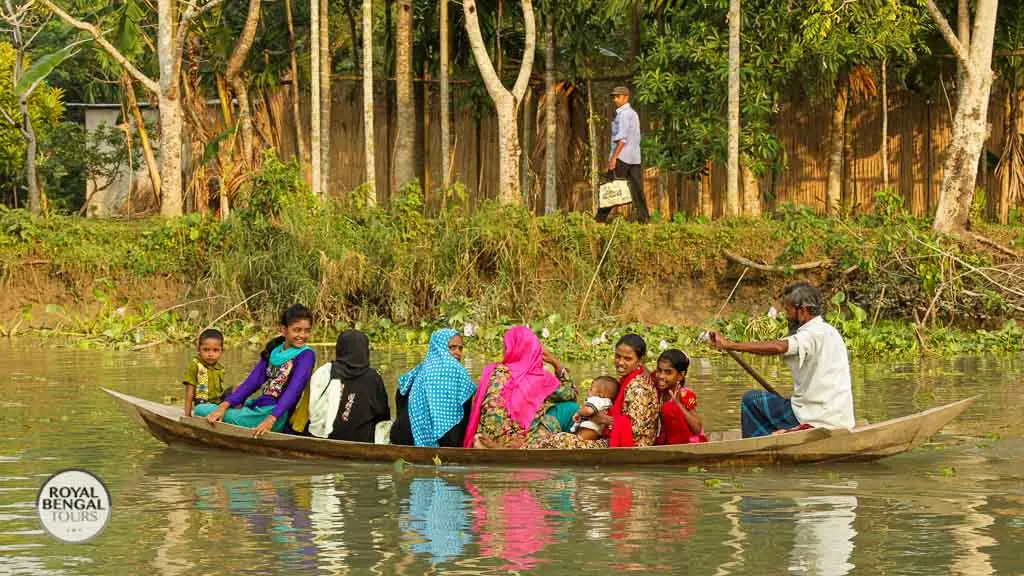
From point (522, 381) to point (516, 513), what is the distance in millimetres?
1465

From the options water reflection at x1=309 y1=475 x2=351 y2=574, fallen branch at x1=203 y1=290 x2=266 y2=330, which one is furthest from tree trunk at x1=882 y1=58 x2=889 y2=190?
water reflection at x1=309 y1=475 x2=351 y2=574

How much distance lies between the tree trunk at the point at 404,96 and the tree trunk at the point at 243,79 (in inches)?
74.4

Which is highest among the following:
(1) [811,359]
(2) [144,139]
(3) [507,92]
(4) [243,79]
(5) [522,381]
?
(4) [243,79]

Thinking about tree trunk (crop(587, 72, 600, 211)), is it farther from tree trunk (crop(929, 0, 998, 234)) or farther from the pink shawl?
the pink shawl

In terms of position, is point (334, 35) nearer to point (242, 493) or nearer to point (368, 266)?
point (368, 266)

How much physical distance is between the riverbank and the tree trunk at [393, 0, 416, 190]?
126 cm

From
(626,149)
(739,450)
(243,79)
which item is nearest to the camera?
(739,450)

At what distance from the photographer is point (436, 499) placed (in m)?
9.13

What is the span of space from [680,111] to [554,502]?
35.8ft

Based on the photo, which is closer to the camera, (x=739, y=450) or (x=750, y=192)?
(x=739, y=450)

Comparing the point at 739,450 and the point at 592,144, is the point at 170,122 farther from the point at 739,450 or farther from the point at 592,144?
the point at 739,450

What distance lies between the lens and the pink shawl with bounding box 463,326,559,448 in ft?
32.7

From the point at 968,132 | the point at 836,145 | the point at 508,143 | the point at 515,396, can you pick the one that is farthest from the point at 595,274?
the point at 515,396

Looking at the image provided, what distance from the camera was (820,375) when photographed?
9.55 meters
